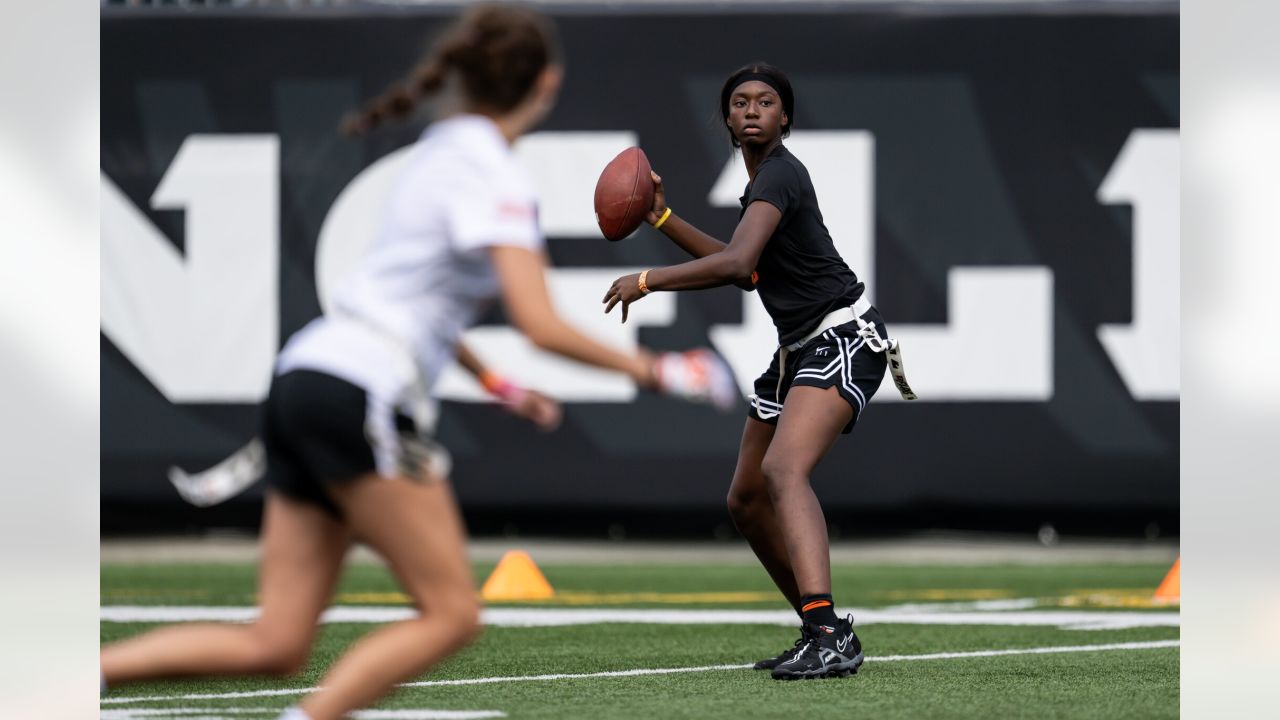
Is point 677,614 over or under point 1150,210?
under

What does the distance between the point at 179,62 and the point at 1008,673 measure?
8.10m

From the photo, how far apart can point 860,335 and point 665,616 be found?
2.77 m

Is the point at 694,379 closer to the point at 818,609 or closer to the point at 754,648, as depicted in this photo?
the point at 818,609

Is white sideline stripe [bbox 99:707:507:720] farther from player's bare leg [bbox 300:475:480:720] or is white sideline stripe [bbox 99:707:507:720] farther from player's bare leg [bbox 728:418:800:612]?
player's bare leg [bbox 728:418:800:612]

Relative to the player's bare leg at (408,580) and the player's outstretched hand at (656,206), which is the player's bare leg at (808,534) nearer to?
the player's outstretched hand at (656,206)

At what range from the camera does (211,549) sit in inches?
474

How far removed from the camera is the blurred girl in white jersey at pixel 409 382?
3562 millimetres

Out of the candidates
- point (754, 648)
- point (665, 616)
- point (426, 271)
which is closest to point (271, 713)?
point (426, 271)

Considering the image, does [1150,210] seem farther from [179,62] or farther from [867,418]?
[179,62]

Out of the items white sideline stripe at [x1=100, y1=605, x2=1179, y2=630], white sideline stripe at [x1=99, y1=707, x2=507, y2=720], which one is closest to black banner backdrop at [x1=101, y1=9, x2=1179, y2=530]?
white sideline stripe at [x1=100, y1=605, x2=1179, y2=630]

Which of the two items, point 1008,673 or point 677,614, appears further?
point 677,614
